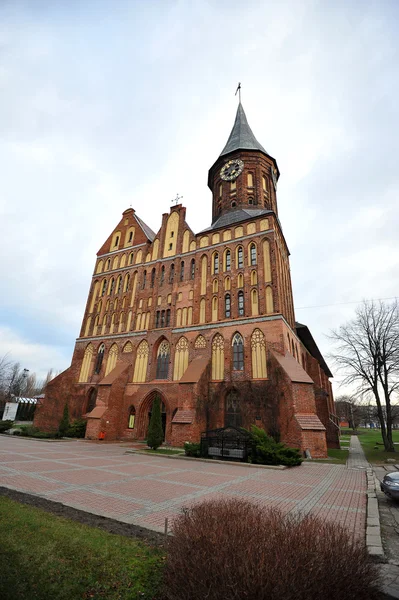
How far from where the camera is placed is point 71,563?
3.60 metres

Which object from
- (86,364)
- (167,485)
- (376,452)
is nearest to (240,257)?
(86,364)

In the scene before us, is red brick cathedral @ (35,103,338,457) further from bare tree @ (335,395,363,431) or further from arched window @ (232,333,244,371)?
bare tree @ (335,395,363,431)

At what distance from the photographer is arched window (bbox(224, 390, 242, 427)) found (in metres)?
19.4

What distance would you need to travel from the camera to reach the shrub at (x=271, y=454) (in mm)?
12953

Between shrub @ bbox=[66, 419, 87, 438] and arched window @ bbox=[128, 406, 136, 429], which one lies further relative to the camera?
arched window @ bbox=[128, 406, 136, 429]

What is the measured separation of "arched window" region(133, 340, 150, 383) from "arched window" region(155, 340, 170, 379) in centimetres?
111

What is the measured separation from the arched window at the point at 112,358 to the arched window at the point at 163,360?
15.1 feet

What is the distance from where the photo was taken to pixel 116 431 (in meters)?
22.6

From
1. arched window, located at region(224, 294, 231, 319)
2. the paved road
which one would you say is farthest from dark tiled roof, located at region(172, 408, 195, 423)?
arched window, located at region(224, 294, 231, 319)

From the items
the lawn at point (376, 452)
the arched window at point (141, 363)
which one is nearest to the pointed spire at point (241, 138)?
the arched window at point (141, 363)

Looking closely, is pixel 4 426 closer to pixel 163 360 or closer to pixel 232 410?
pixel 163 360

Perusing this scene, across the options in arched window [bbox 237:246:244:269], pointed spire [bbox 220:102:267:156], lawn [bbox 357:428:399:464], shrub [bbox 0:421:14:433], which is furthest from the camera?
pointed spire [bbox 220:102:267:156]

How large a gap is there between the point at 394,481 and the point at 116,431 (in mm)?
19400

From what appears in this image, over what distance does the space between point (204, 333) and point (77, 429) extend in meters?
12.6
